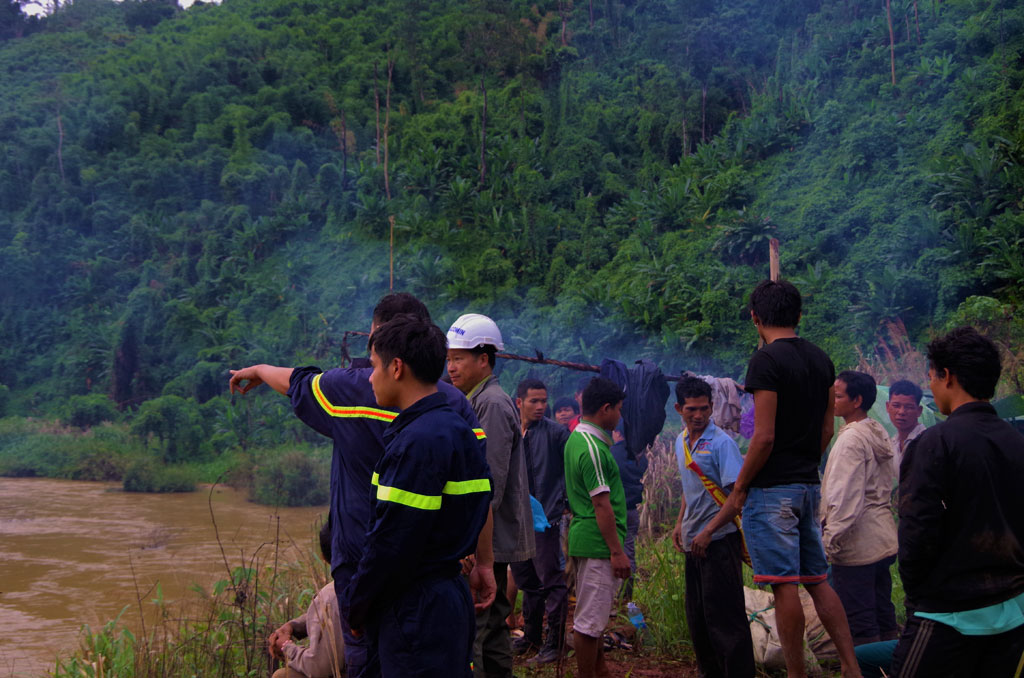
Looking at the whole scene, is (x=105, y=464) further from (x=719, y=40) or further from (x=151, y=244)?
(x=719, y=40)

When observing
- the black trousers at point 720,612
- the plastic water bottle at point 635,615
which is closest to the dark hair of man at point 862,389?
the black trousers at point 720,612

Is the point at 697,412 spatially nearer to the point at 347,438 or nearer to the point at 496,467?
the point at 496,467

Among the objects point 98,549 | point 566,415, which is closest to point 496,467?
point 566,415

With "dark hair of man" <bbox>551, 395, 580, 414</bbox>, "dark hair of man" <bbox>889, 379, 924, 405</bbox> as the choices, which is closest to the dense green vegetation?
"dark hair of man" <bbox>889, 379, 924, 405</bbox>

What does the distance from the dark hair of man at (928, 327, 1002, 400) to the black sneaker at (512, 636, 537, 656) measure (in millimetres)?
3370

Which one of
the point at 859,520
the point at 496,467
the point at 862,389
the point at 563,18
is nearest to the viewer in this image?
the point at 496,467

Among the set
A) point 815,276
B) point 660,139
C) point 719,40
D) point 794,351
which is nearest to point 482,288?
point 660,139

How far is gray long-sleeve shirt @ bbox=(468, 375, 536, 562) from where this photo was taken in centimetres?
351

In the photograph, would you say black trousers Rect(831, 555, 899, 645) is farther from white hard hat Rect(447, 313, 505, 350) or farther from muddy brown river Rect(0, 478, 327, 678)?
muddy brown river Rect(0, 478, 327, 678)

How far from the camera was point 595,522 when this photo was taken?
13.9 feet

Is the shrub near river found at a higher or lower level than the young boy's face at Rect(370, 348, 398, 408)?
lower

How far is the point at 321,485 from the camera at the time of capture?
58.7ft

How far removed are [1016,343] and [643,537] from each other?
6988 millimetres

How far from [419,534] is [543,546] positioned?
3.15 m
